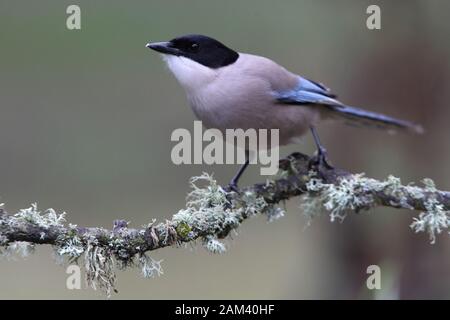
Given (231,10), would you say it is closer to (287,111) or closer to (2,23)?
(2,23)

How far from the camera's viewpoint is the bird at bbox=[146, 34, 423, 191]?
4012 mm

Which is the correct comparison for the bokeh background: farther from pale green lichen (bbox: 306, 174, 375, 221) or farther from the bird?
pale green lichen (bbox: 306, 174, 375, 221)

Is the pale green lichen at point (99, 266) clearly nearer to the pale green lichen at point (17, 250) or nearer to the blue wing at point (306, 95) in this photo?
the pale green lichen at point (17, 250)

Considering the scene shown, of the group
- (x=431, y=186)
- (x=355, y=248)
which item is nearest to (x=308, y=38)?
(x=355, y=248)

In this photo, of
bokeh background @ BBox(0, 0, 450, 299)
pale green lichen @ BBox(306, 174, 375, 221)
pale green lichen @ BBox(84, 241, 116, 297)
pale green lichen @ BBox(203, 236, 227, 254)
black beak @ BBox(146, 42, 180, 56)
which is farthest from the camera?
bokeh background @ BBox(0, 0, 450, 299)

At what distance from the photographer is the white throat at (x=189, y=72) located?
160 inches

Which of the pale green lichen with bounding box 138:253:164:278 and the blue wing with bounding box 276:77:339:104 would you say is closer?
the pale green lichen with bounding box 138:253:164:278

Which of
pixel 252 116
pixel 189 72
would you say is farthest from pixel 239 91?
pixel 189 72

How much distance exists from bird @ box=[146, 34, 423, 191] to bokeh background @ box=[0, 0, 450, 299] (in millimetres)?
1297

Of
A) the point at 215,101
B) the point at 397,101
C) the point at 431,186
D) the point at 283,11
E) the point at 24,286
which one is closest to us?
the point at 431,186

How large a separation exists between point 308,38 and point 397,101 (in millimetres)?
2609

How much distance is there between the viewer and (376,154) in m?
5.63

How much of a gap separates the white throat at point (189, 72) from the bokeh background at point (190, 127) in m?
1.85

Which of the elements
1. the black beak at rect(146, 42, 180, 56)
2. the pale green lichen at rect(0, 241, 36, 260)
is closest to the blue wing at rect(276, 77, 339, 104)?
the black beak at rect(146, 42, 180, 56)
